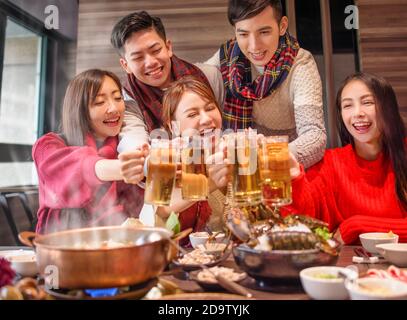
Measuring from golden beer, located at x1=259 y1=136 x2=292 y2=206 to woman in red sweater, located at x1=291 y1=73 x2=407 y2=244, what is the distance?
2.32 feet

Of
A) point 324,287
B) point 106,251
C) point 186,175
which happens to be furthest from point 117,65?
point 324,287

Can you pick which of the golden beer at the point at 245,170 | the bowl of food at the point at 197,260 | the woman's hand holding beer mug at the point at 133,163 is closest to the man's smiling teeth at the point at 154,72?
the woman's hand holding beer mug at the point at 133,163

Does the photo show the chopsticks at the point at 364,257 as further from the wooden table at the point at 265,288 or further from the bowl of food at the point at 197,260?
the bowl of food at the point at 197,260

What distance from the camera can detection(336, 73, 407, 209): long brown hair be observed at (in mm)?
1748

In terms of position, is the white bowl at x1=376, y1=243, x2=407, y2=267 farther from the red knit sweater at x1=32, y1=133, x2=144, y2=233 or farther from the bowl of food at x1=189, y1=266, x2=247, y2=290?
the red knit sweater at x1=32, y1=133, x2=144, y2=233

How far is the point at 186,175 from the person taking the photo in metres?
1.06

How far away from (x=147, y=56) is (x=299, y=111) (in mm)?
883

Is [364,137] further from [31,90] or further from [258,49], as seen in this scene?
[31,90]

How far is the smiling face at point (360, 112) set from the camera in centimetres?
175

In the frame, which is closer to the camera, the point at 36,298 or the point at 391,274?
the point at 36,298

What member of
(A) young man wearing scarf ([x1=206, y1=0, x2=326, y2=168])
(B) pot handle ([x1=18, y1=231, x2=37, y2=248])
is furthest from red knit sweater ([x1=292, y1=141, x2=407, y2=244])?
(B) pot handle ([x1=18, y1=231, x2=37, y2=248])

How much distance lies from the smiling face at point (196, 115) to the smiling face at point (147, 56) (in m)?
0.41

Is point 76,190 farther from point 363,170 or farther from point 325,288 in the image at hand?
point 363,170

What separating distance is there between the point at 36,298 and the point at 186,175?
522mm
